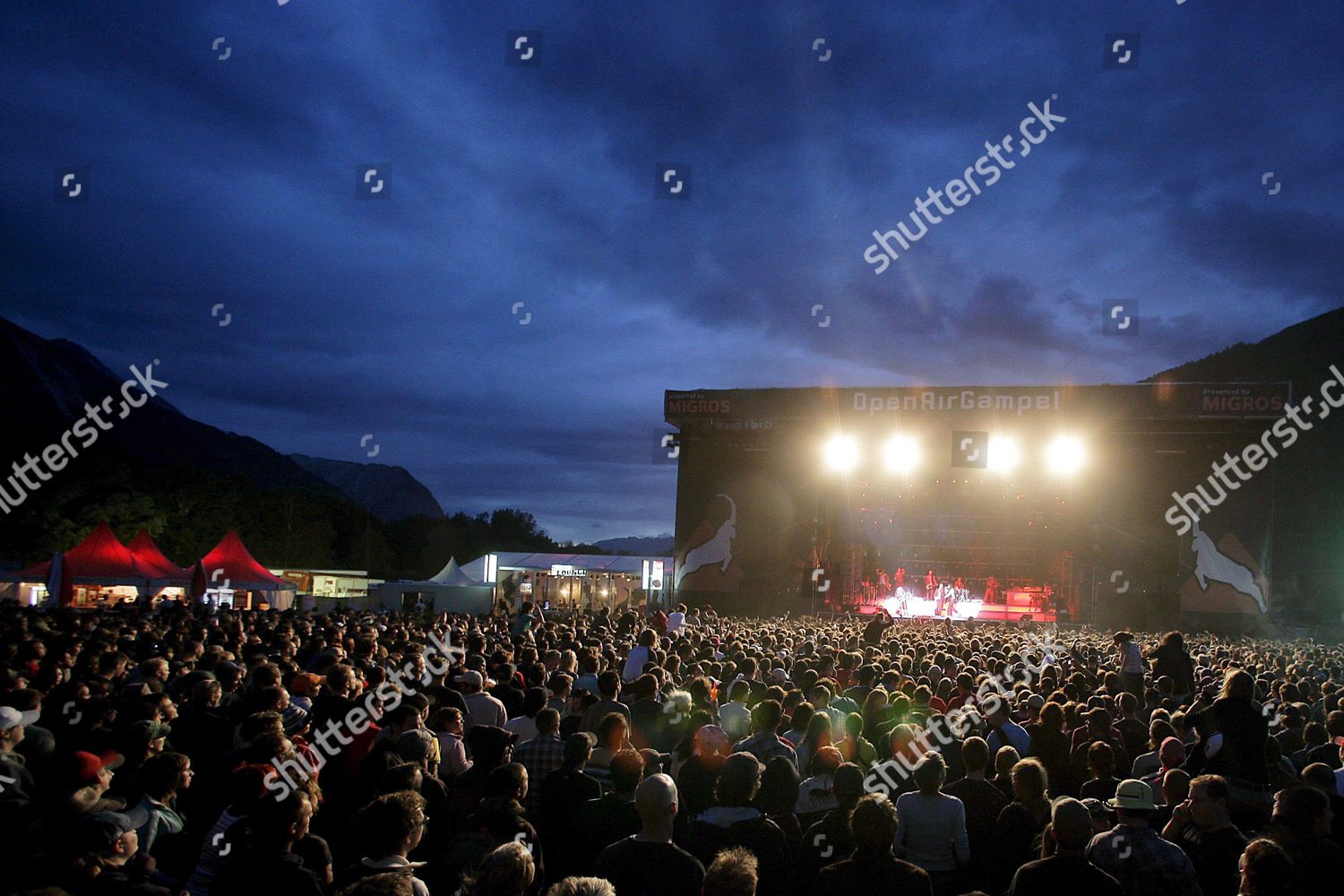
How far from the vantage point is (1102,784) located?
5109mm

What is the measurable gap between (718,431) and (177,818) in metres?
26.0

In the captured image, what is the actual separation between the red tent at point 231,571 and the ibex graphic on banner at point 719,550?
12.3 metres

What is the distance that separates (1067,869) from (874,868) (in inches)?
26.8

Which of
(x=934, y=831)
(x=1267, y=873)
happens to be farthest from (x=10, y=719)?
(x=1267, y=873)

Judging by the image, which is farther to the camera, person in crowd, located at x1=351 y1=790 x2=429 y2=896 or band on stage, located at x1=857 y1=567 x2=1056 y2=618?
band on stage, located at x1=857 y1=567 x2=1056 y2=618

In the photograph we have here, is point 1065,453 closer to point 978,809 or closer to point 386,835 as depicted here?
point 978,809

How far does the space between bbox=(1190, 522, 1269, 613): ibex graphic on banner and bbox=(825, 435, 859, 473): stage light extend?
10.0m

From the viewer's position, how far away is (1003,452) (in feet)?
88.5

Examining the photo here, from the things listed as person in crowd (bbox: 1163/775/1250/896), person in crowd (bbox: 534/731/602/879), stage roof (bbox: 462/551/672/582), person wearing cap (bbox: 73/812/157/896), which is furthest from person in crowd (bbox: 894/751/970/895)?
stage roof (bbox: 462/551/672/582)

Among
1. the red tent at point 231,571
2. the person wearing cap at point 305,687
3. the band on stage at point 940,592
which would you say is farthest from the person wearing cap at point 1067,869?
the band on stage at point 940,592

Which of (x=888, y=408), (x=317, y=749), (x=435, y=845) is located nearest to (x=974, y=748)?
(x=435, y=845)

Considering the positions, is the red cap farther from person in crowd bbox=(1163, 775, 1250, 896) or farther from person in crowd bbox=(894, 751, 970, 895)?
person in crowd bbox=(1163, 775, 1250, 896)

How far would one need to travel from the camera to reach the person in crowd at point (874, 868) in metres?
3.17

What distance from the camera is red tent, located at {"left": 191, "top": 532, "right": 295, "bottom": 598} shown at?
72.4 feet
